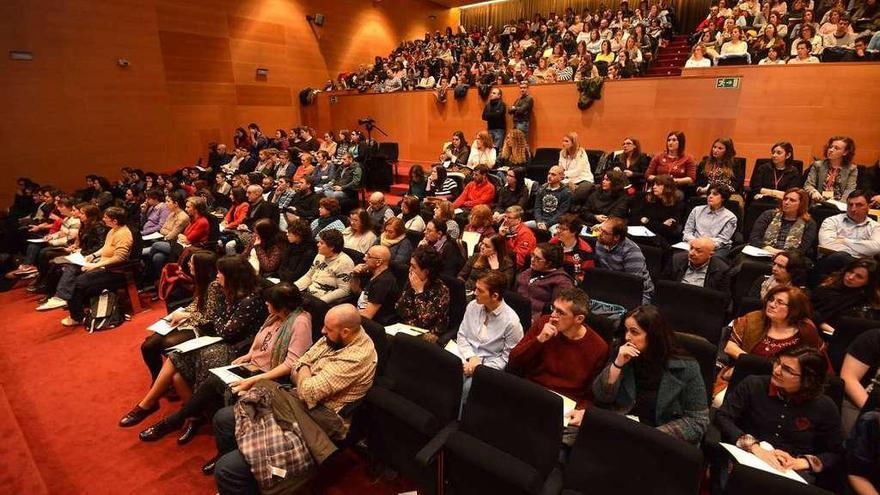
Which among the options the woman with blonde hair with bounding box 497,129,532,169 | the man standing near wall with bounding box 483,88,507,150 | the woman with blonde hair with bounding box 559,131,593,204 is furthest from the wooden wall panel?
the woman with blonde hair with bounding box 559,131,593,204

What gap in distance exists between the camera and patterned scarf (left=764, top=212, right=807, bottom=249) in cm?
361

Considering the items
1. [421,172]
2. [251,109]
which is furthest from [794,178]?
[251,109]

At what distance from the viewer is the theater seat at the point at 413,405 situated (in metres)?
2.17

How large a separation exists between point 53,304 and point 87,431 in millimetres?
2863

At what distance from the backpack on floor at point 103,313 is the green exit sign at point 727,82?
7603 millimetres

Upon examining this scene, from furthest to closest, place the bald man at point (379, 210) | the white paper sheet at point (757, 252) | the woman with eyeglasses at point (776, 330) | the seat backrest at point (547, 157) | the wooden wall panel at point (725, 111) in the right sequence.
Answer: the seat backrest at point (547, 157)
the wooden wall panel at point (725, 111)
the bald man at point (379, 210)
the white paper sheet at point (757, 252)
the woman with eyeglasses at point (776, 330)

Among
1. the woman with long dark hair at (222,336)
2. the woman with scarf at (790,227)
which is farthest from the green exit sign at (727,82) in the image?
the woman with long dark hair at (222,336)

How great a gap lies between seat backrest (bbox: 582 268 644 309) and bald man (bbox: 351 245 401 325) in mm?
1381

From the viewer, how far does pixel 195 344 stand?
289 centimetres

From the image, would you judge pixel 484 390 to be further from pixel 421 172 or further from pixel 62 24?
pixel 62 24

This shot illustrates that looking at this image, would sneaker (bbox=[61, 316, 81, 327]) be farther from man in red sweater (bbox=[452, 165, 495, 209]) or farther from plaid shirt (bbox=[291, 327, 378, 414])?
man in red sweater (bbox=[452, 165, 495, 209])

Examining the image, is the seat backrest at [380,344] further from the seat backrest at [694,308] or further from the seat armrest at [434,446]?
the seat backrest at [694,308]

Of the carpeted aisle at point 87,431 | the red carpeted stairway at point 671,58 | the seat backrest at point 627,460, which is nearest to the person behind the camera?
the seat backrest at point 627,460

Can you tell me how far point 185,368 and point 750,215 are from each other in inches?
192
